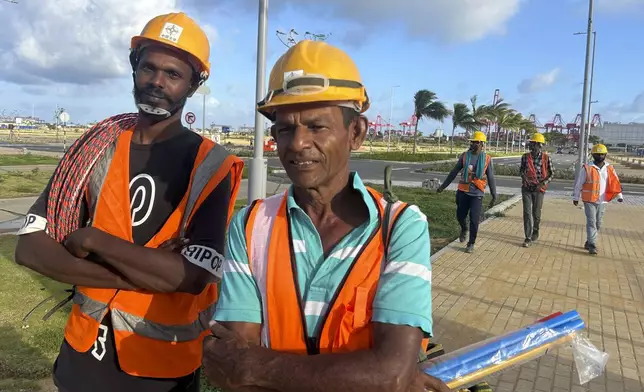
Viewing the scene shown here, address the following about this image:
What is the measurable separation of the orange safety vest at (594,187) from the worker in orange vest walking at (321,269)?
28.9 ft

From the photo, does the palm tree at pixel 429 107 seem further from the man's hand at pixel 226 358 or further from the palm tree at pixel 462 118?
the man's hand at pixel 226 358

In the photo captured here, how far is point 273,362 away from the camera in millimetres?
1212

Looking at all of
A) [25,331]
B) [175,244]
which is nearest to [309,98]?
[175,244]

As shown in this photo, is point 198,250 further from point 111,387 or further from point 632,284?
point 632,284

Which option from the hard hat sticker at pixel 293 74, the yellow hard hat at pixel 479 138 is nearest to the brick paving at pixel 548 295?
the yellow hard hat at pixel 479 138

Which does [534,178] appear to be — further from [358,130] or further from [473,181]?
[358,130]

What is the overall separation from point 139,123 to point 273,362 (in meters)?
1.24

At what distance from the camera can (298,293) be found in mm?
1354

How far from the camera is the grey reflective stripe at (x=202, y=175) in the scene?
1.84 metres

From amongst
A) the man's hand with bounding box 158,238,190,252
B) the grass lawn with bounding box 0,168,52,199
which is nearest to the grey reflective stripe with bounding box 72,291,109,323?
the man's hand with bounding box 158,238,190,252

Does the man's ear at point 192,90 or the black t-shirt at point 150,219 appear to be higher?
the man's ear at point 192,90

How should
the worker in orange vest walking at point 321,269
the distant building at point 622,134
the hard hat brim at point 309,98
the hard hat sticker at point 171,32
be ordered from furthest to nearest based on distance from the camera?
1. the distant building at point 622,134
2. the hard hat sticker at point 171,32
3. the hard hat brim at point 309,98
4. the worker in orange vest walking at point 321,269

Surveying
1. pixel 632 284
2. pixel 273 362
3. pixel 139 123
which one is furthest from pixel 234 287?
pixel 632 284

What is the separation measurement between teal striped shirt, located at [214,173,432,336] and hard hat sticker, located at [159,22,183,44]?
87cm
